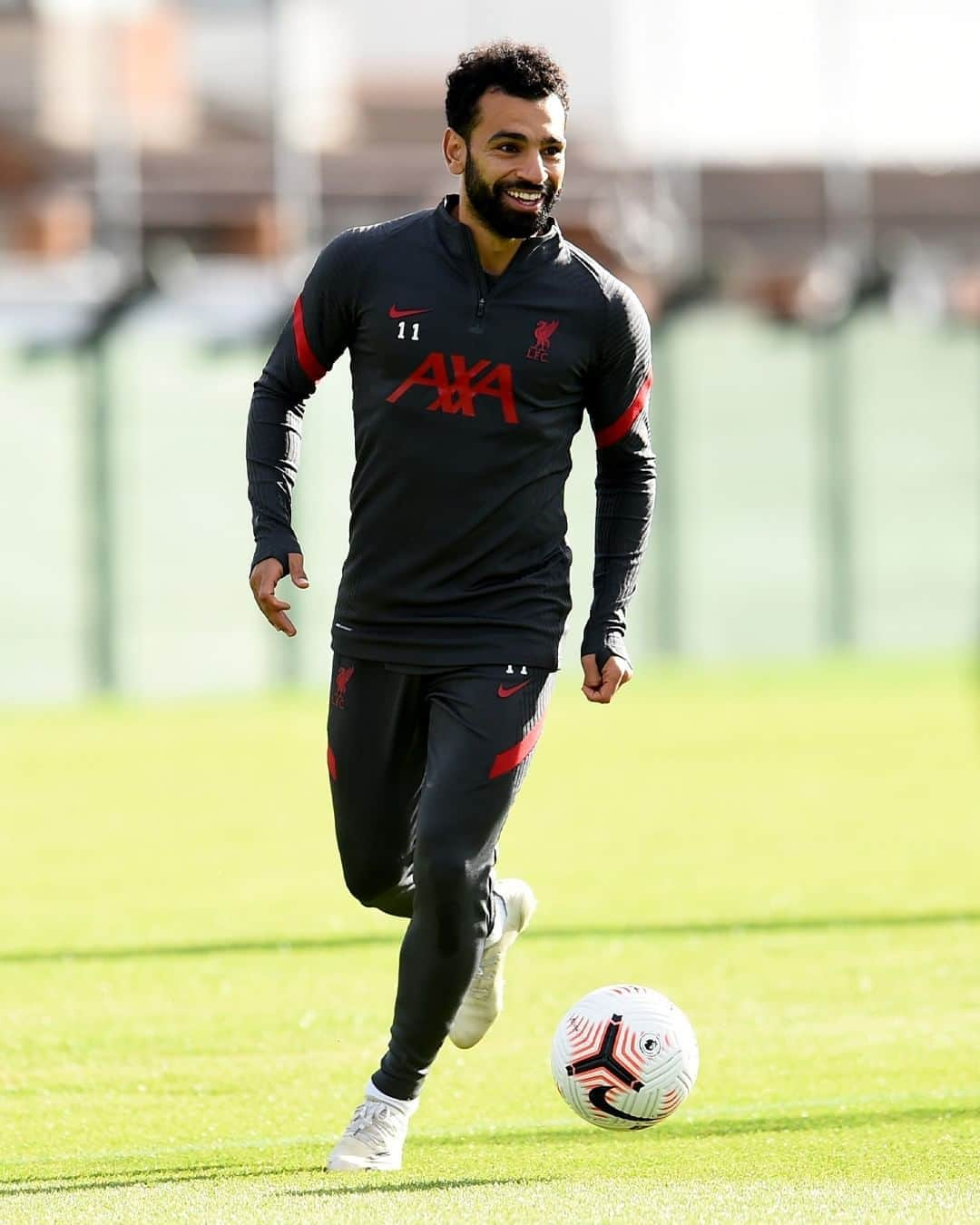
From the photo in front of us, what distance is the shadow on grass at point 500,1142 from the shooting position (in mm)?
5777

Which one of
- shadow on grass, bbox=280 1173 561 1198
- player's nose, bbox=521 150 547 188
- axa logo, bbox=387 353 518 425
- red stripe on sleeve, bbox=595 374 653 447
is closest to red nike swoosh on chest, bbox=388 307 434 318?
axa logo, bbox=387 353 518 425

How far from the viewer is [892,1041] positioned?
770cm

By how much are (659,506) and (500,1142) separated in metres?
20.3

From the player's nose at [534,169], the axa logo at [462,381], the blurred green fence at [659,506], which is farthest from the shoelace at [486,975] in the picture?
the blurred green fence at [659,506]

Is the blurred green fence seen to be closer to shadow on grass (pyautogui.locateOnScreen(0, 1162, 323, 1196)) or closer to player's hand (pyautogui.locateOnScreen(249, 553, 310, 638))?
player's hand (pyautogui.locateOnScreen(249, 553, 310, 638))

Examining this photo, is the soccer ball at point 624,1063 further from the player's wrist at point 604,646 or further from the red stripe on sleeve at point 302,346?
the red stripe on sleeve at point 302,346

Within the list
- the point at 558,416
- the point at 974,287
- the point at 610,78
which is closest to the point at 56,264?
the point at 974,287

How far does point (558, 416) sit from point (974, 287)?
29631 mm

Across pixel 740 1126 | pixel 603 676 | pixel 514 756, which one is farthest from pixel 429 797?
pixel 740 1126

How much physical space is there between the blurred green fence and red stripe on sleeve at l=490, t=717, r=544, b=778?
17.2 metres

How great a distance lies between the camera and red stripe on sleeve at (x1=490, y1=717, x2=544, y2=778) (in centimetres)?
603

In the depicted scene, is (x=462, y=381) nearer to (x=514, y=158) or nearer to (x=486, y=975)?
(x=514, y=158)

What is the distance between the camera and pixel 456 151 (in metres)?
6.22

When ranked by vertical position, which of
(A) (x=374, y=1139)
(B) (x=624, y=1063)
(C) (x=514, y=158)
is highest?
(C) (x=514, y=158)
